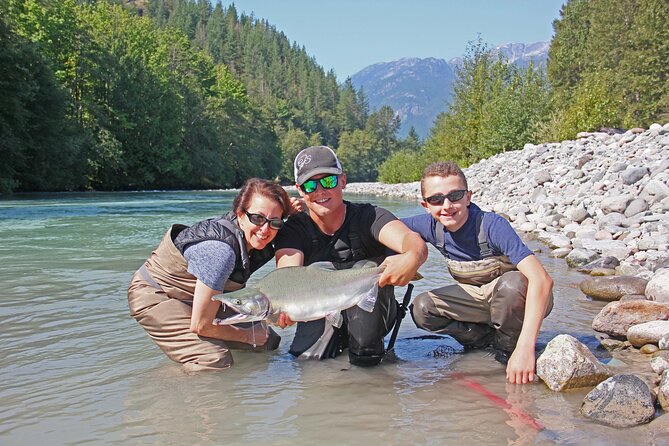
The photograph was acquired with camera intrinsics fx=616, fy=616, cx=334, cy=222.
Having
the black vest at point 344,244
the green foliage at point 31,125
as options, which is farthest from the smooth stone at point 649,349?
the green foliage at point 31,125

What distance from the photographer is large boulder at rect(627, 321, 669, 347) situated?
4840 millimetres

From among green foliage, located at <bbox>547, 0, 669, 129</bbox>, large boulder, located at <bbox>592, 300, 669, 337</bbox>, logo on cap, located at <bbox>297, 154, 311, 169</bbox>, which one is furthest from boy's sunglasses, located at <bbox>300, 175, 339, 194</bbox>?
green foliage, located at <bbox>547, 0, 669, 129</bbox>

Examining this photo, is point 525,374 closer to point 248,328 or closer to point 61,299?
point 248,328

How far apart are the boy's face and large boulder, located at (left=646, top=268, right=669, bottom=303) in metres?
2.52

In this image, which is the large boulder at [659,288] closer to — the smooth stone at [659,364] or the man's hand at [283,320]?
the smooth stone at [659,364]

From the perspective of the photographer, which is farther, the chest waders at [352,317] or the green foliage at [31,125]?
the green foliage at [31,125]

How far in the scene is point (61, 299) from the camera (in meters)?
7.28

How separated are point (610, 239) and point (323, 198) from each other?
23.6ft

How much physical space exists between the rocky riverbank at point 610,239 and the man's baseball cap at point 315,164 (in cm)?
200

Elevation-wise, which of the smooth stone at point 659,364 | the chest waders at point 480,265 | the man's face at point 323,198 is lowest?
the smooth stone at point 659,364

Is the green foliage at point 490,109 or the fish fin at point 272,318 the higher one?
the green foliage at point 490,109

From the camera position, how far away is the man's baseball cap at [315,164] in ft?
14.7

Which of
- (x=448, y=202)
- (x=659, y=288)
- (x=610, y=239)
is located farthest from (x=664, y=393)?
(x=610, y=239)

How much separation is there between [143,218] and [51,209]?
194 inches
